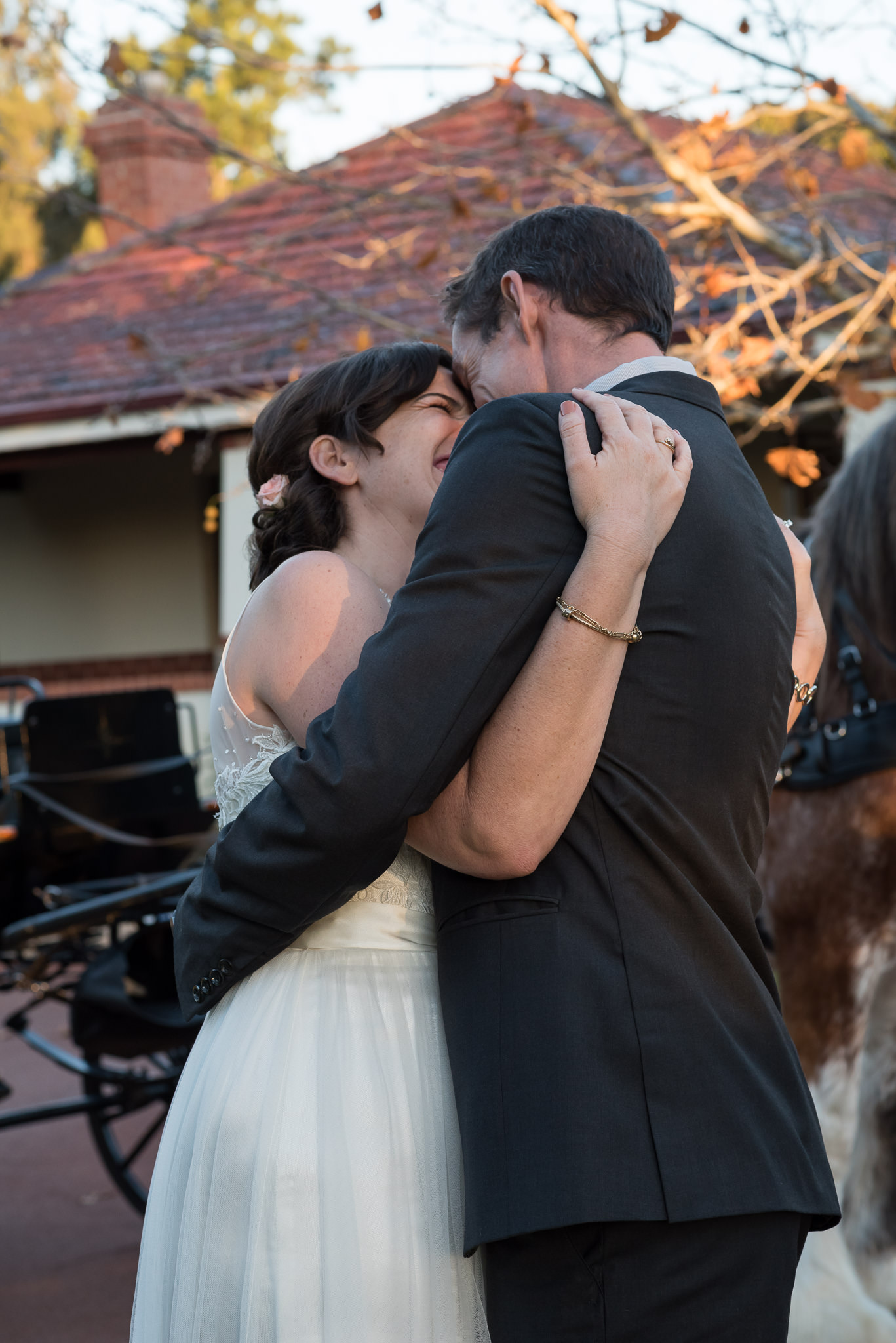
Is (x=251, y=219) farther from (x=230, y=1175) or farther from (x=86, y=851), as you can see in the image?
(x=230, y=1175)

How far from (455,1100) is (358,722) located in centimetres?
52

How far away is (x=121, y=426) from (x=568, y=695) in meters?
8.65

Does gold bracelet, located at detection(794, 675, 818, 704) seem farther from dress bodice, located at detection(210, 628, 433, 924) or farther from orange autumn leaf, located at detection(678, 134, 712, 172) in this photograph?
orange autumn leaf, located at detection(678, 134, 712, 172)

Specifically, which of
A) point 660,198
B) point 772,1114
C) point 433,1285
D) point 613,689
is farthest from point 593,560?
point 660,198

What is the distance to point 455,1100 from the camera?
62.5 inches

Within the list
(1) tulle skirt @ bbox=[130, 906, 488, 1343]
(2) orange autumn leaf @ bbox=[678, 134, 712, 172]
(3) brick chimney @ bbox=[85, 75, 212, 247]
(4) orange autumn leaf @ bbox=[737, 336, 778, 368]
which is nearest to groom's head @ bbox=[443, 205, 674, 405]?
(1) tulle skirt @ bbox=[130, 906, 488, 1343]

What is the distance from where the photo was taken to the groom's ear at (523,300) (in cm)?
167

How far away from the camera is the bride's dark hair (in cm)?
199

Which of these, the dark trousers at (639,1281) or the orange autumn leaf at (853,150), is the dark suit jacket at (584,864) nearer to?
the dark trousers at (639,1281)

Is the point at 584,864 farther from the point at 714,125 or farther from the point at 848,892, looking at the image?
the point at 714,125

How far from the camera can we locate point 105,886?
4.77 m

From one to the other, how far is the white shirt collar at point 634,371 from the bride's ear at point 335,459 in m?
0.47

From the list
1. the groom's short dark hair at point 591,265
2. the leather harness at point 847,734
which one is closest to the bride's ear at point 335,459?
the groom's short dark hair at point 591,265

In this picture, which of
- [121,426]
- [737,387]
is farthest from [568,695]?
[121,426]
